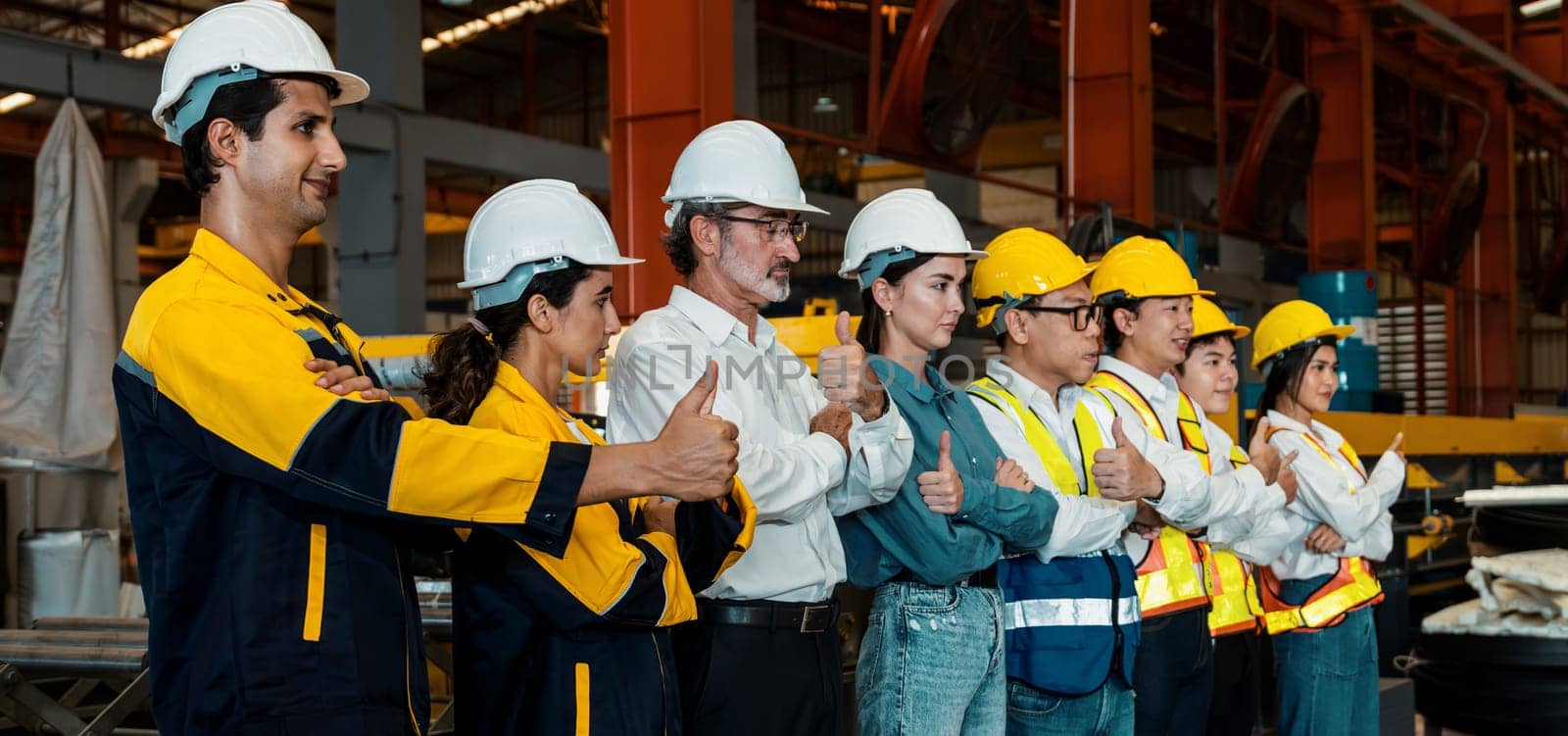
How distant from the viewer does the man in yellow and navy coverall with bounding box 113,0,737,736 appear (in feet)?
5.89

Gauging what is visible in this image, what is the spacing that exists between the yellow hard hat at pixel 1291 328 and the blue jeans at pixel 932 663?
2471 millimetres

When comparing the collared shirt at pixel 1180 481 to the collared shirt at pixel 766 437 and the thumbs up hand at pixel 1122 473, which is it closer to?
the thumbs up hand at pixel 1122 473

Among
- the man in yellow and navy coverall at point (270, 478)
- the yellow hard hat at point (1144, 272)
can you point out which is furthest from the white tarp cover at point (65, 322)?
the man in yellow and navy coverall at point (270, 478)

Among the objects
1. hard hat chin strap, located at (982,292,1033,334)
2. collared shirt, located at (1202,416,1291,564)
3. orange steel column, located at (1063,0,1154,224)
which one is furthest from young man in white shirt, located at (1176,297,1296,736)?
orange steel column, located at (1063,0,1154,224)

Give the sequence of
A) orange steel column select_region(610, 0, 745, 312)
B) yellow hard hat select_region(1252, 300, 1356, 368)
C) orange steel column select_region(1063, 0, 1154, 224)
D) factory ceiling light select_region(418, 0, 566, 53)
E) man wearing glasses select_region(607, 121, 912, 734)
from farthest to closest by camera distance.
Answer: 1. factory ceiling light select_region(418, 0, 566, 53)
2. orange steel column select_region(1063, 0, 1154, 224)
3. orange steel column select_region(610, 0, 745, 312)
4. yellow hard hat select_region(1252, 300, 1356, 368)
5. man wearing glasses select_region(607, 121, 912, 734)

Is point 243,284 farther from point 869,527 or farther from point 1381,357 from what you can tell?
point 1381,357

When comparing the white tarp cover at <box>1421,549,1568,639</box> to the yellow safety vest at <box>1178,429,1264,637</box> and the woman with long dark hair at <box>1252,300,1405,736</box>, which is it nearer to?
the woman with long dark hair at <box>1252,300,1405,736</box>

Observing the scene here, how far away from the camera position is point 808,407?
118 inches

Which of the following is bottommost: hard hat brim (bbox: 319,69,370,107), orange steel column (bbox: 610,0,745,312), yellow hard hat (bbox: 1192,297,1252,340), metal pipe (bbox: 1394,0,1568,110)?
yellow hard hat (bbox: 1192,297,1252,340)

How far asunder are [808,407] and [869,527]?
0.97 feet

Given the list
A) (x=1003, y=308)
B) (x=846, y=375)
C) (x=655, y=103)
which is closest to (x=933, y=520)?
(x=846, y=375)

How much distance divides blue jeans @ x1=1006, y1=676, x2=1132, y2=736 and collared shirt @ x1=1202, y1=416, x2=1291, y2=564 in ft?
2.74

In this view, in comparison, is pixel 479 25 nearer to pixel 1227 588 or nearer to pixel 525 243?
pixel 1227 588

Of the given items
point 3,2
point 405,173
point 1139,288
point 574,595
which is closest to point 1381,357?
Result: point 405,173
